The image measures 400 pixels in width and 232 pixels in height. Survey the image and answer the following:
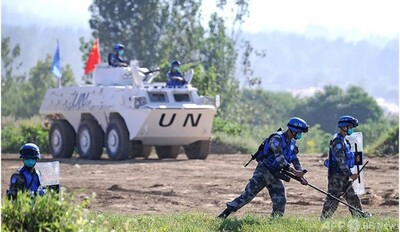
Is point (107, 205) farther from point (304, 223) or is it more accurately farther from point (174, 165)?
point (174, 165)

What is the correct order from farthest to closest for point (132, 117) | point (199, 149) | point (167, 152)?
point (167, 152)
point (199, 149)
point (132, 117)

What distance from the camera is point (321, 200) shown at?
18.5m

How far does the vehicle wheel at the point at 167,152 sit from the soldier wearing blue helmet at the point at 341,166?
15.4 meters

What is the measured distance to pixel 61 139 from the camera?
31.1 meters

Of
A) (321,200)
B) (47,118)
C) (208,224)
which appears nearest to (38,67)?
(47,118)

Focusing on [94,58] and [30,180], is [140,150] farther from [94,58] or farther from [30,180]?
[30,180]

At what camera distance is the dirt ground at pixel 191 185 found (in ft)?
58.5

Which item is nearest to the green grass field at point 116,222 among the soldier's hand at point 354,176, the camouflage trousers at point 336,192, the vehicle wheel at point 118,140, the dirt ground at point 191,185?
the soldier's hand at point 354,176

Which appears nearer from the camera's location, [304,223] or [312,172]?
[304,223]

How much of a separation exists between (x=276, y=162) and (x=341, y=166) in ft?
2.96

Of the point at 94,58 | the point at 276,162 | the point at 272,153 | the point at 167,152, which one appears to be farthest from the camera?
the point at 94,58

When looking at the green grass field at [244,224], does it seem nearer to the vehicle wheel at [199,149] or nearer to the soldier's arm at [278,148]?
the soldier's arm at [278,148]

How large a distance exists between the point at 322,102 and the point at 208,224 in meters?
54.5

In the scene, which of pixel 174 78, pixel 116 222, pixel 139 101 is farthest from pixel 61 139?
pixel 116 222
